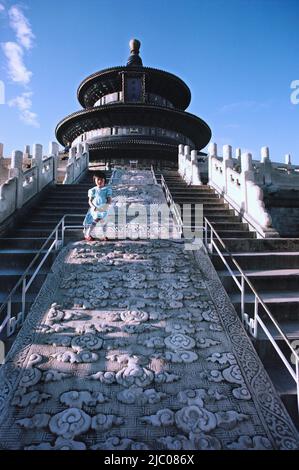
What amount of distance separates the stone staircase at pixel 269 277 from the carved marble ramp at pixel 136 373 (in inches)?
18.9

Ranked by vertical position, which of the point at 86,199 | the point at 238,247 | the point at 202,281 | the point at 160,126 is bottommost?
the point at 202,281

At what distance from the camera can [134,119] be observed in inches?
893

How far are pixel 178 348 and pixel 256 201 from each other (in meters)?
6.03

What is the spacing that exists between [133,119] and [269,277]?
20184mm

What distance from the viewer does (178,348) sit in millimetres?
3568

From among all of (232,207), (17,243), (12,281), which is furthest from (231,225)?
(12,281)

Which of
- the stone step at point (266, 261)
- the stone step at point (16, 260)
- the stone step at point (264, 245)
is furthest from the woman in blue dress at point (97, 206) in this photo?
the stone step at point (264, 245)

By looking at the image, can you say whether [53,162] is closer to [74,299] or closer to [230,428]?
[74,299]

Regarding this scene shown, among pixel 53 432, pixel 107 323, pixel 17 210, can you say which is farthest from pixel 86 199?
pixel 53 432

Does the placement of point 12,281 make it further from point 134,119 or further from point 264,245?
point 134,119

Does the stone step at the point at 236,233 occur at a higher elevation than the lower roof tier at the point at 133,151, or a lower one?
lower

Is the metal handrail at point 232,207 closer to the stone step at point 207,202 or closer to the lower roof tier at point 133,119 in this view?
the stone step at point 207,202

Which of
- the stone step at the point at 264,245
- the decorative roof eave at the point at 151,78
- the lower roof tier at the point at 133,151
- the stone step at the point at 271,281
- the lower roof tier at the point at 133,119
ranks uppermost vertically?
the decorative roof eave at the point at 151,78

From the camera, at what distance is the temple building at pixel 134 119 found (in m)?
20.9
